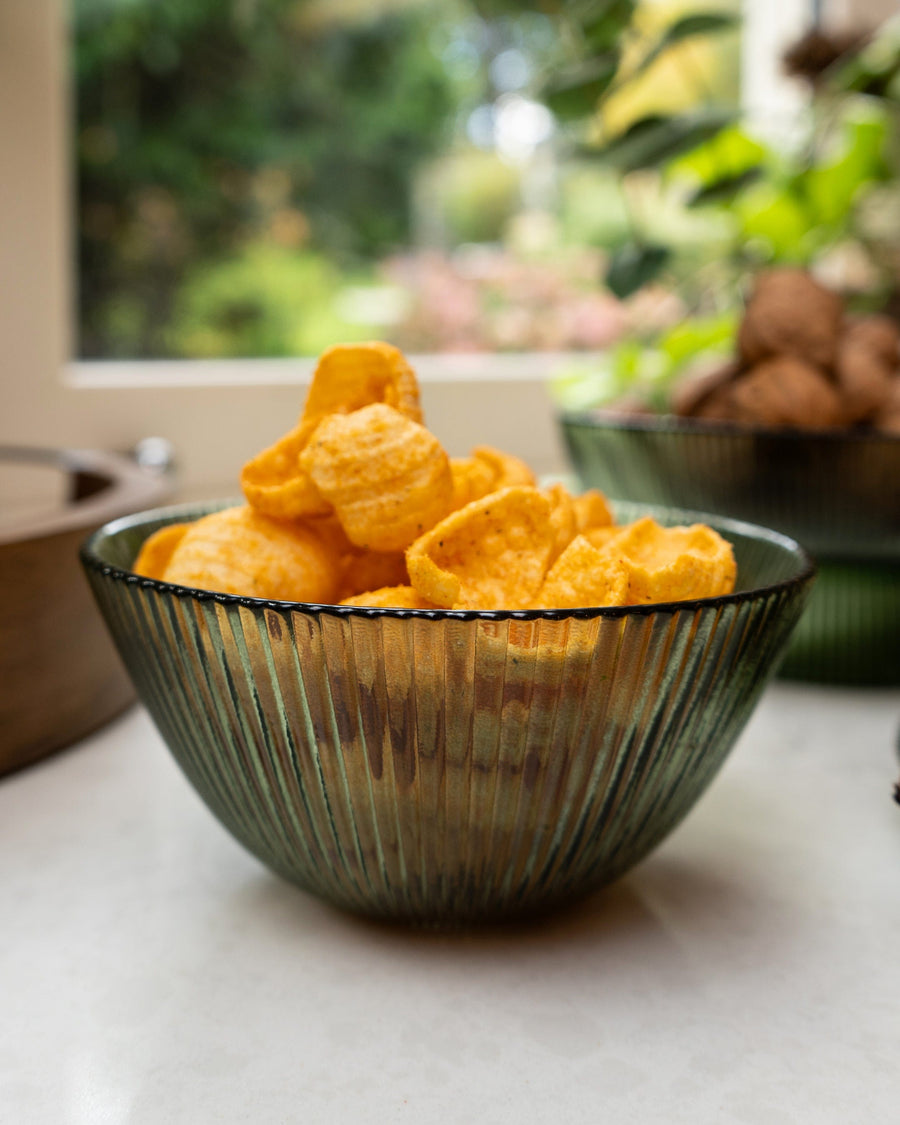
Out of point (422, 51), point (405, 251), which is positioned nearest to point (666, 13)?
point (422, 51)

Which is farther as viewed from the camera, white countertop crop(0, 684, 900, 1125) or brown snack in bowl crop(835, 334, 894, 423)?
brown snack in bowl crop(835, 334, 894, 423)

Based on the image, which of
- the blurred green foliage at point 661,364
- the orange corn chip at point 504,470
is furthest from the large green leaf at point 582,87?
the orange corn chip at point 504,470

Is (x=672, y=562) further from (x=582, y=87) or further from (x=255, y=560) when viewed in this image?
(x=582, y=87)

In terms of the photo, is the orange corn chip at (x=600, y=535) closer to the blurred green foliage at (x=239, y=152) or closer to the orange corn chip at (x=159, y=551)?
the orange corn chip at (x=159, y=551)

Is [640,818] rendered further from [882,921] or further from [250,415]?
[250,415]

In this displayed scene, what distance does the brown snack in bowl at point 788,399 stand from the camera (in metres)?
0.76

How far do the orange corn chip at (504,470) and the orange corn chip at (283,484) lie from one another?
0.08m

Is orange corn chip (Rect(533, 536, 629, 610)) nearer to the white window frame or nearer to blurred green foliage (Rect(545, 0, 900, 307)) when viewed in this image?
blurred green foliage (Rect(545, 0, 900, 307))

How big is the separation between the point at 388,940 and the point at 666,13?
65.7 inches

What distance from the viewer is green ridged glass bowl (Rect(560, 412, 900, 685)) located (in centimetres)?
71

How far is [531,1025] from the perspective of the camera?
0.40 meters

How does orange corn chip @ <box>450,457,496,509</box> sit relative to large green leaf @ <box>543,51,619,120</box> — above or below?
below

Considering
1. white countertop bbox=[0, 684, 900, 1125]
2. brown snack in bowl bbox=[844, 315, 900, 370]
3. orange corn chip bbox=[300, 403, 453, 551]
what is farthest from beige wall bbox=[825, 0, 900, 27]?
orange corn chip bbox=[300, 403, 453, 551]

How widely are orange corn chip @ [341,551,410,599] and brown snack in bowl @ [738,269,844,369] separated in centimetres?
45
